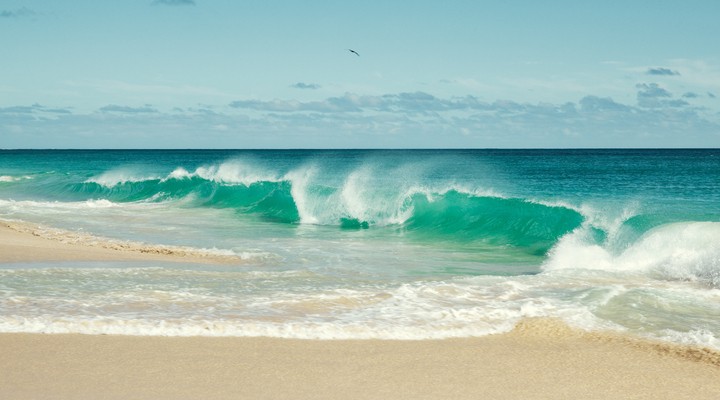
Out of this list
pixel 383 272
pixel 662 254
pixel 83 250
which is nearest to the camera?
pixel 383 272

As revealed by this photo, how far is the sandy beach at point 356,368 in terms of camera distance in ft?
19.6

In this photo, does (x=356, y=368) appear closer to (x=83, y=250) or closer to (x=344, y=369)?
(x=344, y=369)

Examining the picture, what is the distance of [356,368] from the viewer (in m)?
6.63

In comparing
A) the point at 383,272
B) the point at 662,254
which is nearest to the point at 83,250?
the point at 383,272

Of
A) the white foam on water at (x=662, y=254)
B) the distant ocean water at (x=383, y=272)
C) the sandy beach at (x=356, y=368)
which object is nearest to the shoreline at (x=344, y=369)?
the sandy beach at (x=356, y=368)

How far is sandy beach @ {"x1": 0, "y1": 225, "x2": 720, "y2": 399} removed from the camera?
5973 millimetres

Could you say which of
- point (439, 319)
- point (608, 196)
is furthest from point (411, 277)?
point (608, 196)

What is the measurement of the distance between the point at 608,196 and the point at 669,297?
25.3m

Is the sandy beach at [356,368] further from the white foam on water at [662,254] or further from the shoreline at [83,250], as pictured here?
the shoreline at [83,250]

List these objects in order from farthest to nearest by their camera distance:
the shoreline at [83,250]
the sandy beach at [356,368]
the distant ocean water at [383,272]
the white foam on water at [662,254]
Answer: the shoreline at [83,250] < the white foam on water at [662,254] < the distant ocean water at [383,272] < the sandy beach at [356,368]

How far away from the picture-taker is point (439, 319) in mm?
8570

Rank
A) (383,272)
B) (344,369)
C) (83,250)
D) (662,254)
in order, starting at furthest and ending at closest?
(83,250) → (662,254) → (383,272) → (344,369)

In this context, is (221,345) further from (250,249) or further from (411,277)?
(250,249)

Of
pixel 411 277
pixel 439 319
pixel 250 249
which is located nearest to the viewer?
pixel 439 319
